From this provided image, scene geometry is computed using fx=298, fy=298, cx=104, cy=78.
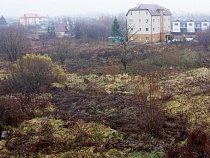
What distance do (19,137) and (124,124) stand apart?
334 centimetres

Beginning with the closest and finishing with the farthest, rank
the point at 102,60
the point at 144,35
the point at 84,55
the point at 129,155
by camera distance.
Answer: the point at 129,155
the point at 102,60
the point at 84,55
the point at 144,35

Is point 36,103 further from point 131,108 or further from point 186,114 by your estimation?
point 186,114

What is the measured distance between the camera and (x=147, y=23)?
38.9 meters

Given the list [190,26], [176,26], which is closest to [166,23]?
[176,26]

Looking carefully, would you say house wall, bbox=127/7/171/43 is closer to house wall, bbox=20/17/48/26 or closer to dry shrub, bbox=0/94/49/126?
dry shrub, bbox=0/94/49/126

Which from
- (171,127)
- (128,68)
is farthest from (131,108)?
(128,68)

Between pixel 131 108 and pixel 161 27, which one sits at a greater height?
pixel 161 27

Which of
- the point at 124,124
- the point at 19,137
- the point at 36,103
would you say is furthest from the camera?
the point at 36,103

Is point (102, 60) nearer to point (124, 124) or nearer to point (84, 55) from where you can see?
point (84, 55)

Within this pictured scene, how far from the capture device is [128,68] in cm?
2103

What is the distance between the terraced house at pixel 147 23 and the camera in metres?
38.8

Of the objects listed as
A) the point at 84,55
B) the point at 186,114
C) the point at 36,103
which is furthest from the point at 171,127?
the point at 84,55

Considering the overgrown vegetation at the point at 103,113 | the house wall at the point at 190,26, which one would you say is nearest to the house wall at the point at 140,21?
the overgrown vegetation at the point at 103,113

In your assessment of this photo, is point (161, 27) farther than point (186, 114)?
Yes
